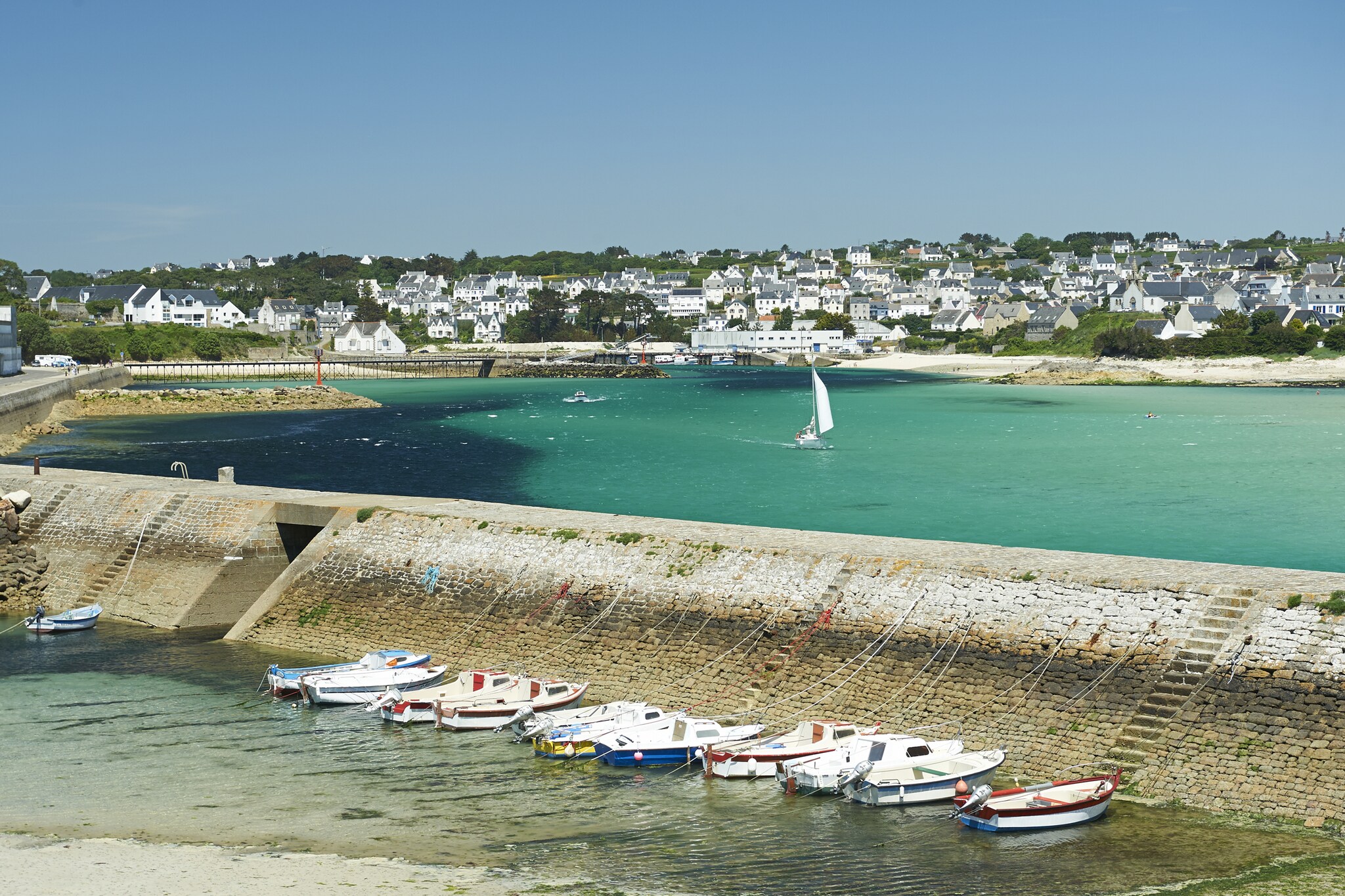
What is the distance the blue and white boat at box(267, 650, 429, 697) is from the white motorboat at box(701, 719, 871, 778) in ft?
22.8

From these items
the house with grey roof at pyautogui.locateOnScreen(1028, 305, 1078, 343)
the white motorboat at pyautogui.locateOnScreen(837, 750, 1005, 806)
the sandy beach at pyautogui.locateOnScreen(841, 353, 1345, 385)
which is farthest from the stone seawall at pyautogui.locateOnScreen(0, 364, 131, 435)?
the house with grey roof at pyautogui.locateOnScreen(1028, 305, 1078, 343)

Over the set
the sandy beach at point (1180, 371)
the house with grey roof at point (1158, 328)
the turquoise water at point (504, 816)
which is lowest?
the sandy beach at point (1180, 371)

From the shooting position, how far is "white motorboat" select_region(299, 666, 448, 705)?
2197cm

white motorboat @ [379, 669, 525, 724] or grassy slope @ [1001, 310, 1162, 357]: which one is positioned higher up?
grassy slope @ [1001, 310, 1162, 357]

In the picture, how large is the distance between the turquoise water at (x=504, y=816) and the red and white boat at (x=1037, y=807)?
6.5 inches

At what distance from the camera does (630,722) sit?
772 inches

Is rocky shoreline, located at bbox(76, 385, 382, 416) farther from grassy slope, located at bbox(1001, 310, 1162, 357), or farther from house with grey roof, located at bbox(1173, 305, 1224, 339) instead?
house with grey roof, located at bbox(1173, 305, 1224, 339)

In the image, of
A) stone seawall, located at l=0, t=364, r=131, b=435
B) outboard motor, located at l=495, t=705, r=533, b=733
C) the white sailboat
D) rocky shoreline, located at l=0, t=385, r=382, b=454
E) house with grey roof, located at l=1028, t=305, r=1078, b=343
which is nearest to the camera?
outboard motor, located at l=495, t=705, r=533, b=733

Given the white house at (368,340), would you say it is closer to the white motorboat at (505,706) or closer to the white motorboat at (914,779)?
the white motorboat at (505,706)

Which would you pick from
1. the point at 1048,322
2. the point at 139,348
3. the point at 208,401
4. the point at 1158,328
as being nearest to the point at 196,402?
the point at 208,401

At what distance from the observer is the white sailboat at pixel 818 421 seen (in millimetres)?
64625

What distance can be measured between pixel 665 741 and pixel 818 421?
50189mm

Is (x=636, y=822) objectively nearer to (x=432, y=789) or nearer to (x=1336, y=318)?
(x=432, y=789)

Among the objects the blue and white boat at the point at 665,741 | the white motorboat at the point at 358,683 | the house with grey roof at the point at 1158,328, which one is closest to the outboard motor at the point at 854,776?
the blue and white boat at the point at 665,741
